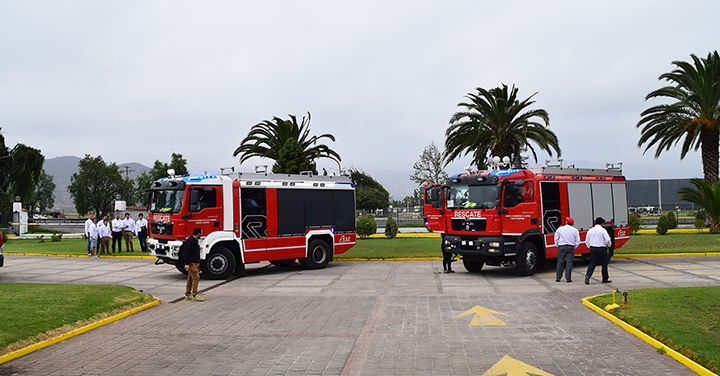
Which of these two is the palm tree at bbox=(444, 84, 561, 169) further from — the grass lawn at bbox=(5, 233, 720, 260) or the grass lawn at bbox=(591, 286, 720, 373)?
the grass lawn at bbox=(591, 286, 720, 373)

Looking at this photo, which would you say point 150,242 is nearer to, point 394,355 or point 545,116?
point 394,355

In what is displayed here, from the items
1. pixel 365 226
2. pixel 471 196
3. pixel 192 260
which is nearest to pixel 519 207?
pixel 471 196

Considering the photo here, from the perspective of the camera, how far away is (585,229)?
17.2 metres

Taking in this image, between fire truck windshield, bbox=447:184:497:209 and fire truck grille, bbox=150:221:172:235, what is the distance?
852cm

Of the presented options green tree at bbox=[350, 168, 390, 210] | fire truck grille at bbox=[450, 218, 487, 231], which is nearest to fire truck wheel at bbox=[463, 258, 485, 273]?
fire truck grille at bbox=[450, 218, 487, 231]

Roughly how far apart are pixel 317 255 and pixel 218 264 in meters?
3.86

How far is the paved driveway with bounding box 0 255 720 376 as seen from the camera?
679 cm

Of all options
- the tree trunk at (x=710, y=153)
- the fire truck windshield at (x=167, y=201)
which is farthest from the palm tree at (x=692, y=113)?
the fire truck windshield at (x=167, y=201)

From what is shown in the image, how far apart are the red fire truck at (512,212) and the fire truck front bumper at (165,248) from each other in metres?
7.85

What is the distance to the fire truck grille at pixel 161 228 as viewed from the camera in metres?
15.5

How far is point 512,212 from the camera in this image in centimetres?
1539

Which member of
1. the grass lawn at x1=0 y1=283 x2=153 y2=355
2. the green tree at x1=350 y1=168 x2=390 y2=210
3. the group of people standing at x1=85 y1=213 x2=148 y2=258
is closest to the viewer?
the grass lawn at x1=0 y1=283 x2=153 y2=355

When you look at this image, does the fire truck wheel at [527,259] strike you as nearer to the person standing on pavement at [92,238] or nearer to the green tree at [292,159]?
the green tree at [292,159]

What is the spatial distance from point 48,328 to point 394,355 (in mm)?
5673
